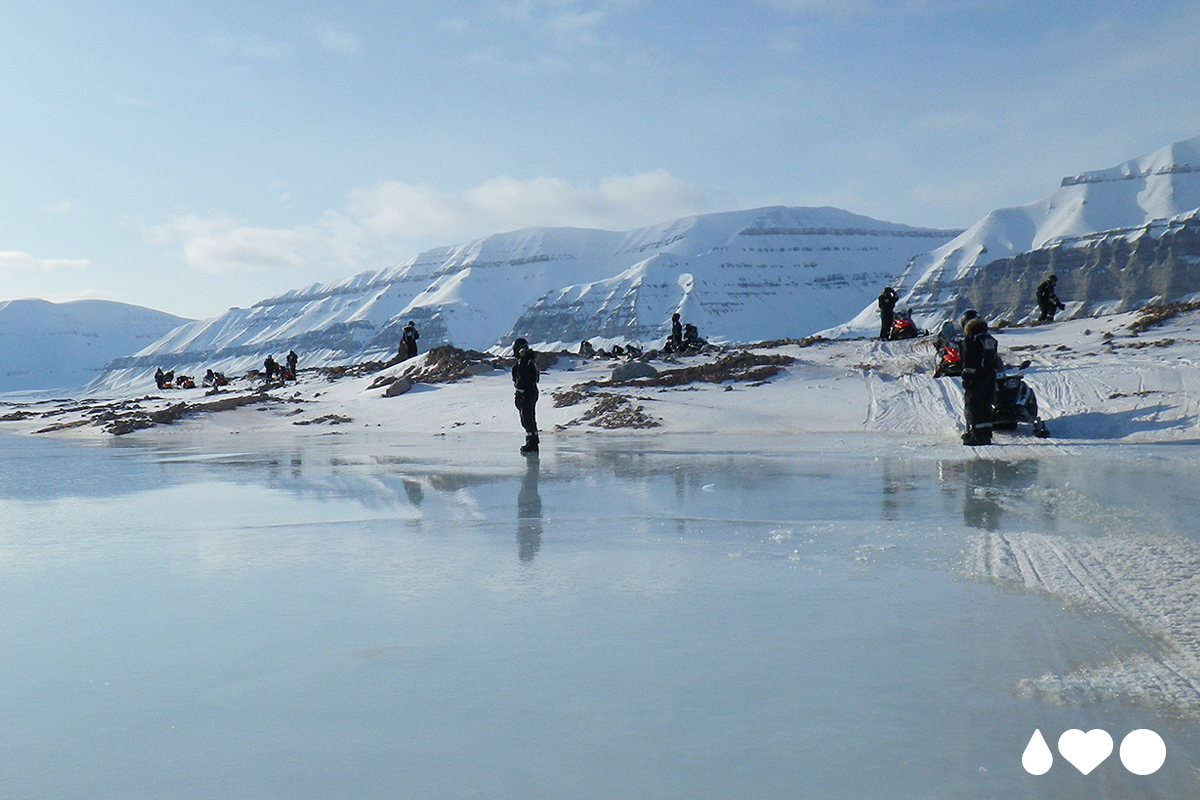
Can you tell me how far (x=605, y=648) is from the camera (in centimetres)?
304

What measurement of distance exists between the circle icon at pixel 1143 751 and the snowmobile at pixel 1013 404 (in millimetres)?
9938

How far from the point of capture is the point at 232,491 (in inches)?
318

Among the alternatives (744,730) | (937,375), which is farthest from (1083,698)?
(937,375)

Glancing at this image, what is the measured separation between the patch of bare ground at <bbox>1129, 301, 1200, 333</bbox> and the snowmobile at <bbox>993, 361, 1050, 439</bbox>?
845 cm

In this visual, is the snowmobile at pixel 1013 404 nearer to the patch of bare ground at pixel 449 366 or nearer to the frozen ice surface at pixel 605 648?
the frozen ice surface at pixel 605 648

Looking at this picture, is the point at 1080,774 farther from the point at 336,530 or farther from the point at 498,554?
the point at 336,530

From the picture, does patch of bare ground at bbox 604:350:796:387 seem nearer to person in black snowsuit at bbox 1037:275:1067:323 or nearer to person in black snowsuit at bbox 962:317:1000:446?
person in black snowsuit at bbox 962:317:1000:446

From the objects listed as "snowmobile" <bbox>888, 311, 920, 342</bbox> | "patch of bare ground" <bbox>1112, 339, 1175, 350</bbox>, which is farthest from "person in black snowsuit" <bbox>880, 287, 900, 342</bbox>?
"patch of bare ground" <bbox>1112, 339, 1175, 350</bbox>

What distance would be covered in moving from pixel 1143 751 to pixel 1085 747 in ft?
0.44

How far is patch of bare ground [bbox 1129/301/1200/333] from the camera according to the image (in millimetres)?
18062

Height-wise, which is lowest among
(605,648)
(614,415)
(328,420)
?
(328,420)

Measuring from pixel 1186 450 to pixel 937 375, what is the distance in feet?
24.4

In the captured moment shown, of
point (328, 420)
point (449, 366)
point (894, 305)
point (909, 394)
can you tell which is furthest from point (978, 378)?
point (449, 366)

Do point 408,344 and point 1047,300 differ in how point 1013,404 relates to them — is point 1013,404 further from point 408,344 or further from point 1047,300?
point 408,344
